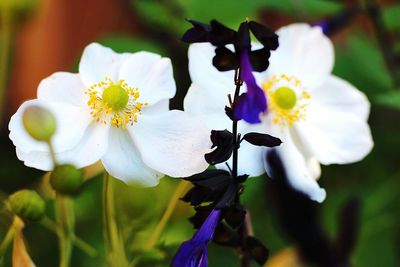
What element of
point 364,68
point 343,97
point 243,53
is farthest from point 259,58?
point 364,68

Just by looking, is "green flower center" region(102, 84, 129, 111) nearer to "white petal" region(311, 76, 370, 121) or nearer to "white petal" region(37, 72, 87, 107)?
"white petal" region(37, 72, 87, 107)

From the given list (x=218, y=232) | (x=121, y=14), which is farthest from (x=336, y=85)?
(x=121, y=14)

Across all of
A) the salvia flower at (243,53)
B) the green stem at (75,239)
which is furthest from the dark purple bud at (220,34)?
the green stem at (75,239)

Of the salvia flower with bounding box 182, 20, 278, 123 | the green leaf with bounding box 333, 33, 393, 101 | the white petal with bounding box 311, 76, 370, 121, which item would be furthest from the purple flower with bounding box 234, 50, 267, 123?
the green leaf with bounding box 333, 33, 393, 101

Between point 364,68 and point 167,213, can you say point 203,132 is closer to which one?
point 167,213

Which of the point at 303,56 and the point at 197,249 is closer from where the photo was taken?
the point at 197,249

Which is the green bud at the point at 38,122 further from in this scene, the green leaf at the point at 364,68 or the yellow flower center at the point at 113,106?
the green leaf at the point at 364,68
